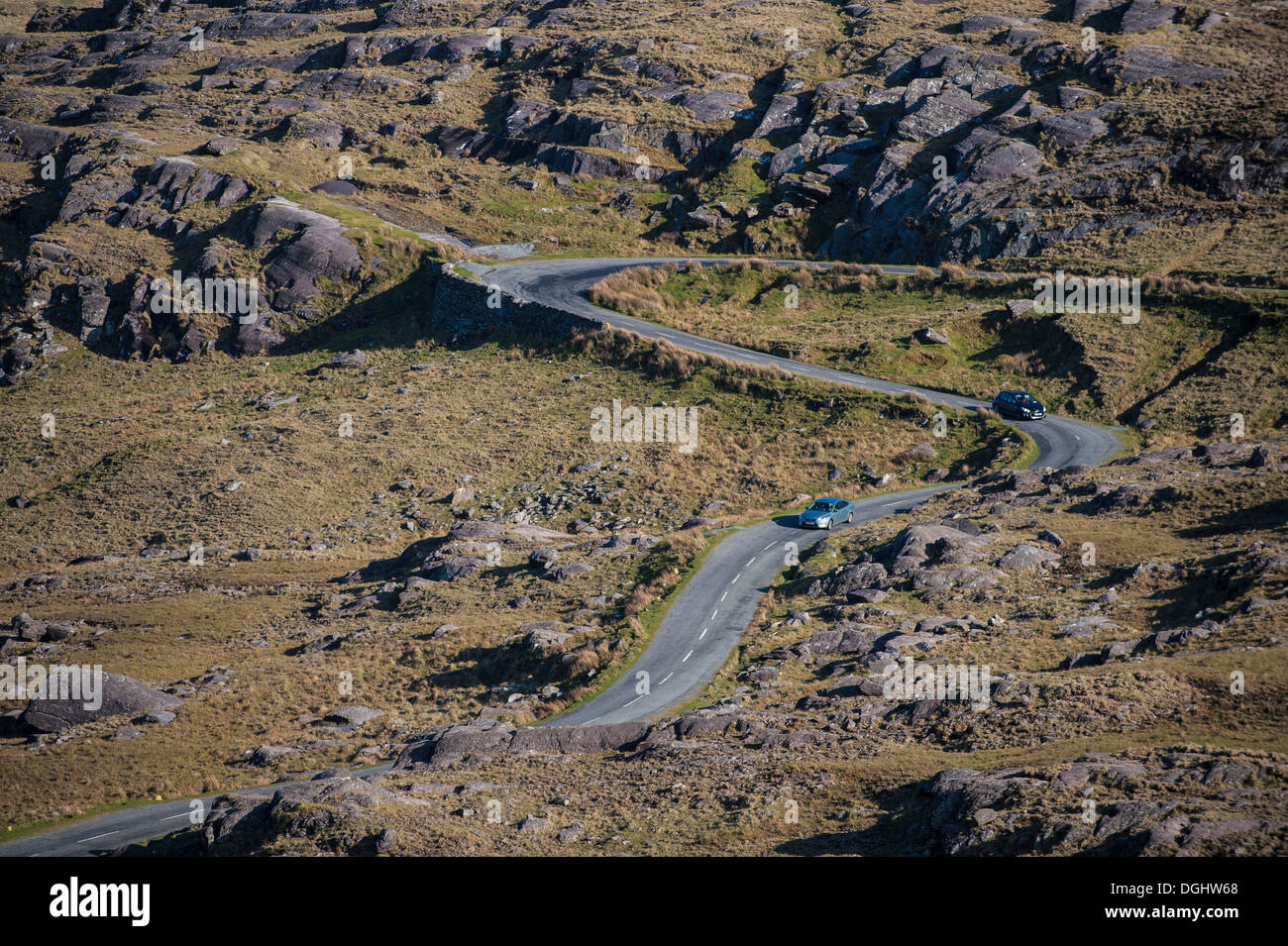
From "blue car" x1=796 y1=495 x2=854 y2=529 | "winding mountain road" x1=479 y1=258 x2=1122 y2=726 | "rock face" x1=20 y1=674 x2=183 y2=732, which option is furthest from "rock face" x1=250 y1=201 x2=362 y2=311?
"blue car" x1=796 y1=495 x2=854 y2=529

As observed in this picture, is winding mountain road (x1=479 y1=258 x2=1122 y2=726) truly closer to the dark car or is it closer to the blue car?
the blue car

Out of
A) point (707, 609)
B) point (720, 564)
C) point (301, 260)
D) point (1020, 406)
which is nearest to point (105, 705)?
point (707, 609)

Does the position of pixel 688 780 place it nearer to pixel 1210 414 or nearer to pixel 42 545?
pixel 1210 414

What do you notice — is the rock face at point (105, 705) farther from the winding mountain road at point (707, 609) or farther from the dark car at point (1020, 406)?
the dark car at point (1020, 406)

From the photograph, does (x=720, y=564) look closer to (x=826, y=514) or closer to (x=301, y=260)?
(x=826, y=514)

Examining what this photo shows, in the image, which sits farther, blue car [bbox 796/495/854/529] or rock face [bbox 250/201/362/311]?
Result: rock face [bbox 250/201/362/311]

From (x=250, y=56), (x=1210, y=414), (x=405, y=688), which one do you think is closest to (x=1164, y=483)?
(x=1210, y=414)

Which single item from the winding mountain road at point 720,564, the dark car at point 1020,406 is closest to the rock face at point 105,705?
the winding mountain road at point 720,564
